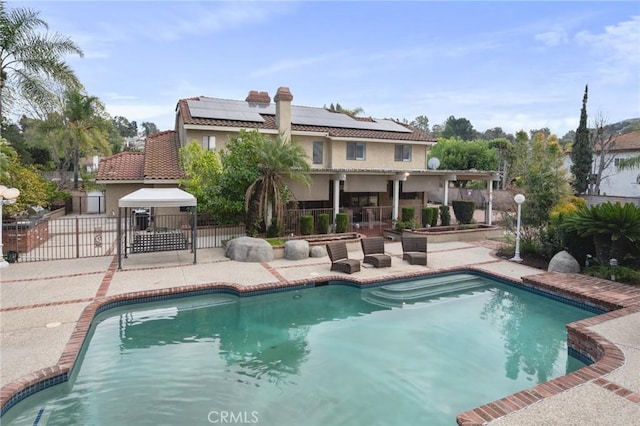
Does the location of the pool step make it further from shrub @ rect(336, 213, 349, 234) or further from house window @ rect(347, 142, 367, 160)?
house window @ rect(347, 142, 367, 160)

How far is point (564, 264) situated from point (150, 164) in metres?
22.5

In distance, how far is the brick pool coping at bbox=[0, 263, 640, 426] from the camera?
5564mm

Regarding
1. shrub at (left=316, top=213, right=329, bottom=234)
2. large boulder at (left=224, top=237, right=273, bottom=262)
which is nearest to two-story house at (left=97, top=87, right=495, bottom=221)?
shrub at (left=316, top=213, right=329, bottom=234)

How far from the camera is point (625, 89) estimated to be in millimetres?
26828

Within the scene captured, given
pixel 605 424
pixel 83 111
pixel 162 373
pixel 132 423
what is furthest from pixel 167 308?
pixel 83 111

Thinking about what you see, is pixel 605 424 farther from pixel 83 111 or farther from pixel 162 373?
pixel 83 111

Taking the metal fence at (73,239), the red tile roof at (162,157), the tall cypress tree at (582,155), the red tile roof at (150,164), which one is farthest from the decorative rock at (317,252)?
the tall cypress tree at (582,155)

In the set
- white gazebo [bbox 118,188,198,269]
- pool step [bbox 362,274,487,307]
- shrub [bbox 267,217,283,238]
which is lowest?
pool step [bbox 362,274,487,307]

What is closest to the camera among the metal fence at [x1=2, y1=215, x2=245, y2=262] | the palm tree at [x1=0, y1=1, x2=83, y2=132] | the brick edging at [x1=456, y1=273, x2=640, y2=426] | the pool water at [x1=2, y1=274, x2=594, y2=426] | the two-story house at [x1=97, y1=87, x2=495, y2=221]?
the brick edging at [x1=456, y1=273, x2=640, y2=426]

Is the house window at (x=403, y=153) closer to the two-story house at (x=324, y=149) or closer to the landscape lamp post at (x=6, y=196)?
the two-story house at (x=324, y=149)

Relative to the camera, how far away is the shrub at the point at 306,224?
60.9ft

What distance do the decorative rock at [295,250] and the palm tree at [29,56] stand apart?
501 inches

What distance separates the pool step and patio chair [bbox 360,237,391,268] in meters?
1.38

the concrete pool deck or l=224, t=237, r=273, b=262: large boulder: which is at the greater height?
l=224, t=237, r=273, b=262: large boulder
